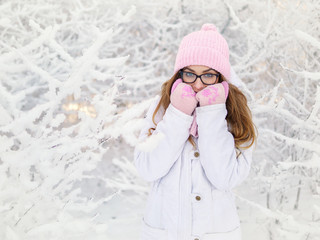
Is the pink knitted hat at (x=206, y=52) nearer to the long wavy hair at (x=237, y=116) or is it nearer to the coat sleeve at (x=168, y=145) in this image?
the long wavy hair at (x=237, y=116)

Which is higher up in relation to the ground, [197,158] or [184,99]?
[184,99]

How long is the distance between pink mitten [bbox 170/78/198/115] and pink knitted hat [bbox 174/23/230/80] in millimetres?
181

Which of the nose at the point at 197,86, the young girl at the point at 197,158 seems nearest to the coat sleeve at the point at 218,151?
the young girl at the point at 197,158

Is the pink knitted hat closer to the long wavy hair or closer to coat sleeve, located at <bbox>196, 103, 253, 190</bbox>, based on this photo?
the long wavy hair

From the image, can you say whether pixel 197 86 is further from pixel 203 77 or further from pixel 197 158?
pixel 197 158

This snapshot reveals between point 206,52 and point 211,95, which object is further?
point 206,52

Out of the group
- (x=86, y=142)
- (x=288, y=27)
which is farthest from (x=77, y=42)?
(x=86, y=142)

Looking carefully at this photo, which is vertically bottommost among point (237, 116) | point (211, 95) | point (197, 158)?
point (197, 158)

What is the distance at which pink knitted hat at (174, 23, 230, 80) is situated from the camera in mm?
1868

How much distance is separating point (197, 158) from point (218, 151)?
0.14 meters

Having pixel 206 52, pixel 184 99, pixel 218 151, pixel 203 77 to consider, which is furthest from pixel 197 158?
pixel 206 52

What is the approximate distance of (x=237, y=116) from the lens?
1.93 metres

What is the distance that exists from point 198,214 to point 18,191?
903 millimetres

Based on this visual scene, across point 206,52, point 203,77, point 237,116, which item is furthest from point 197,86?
point 237,116
